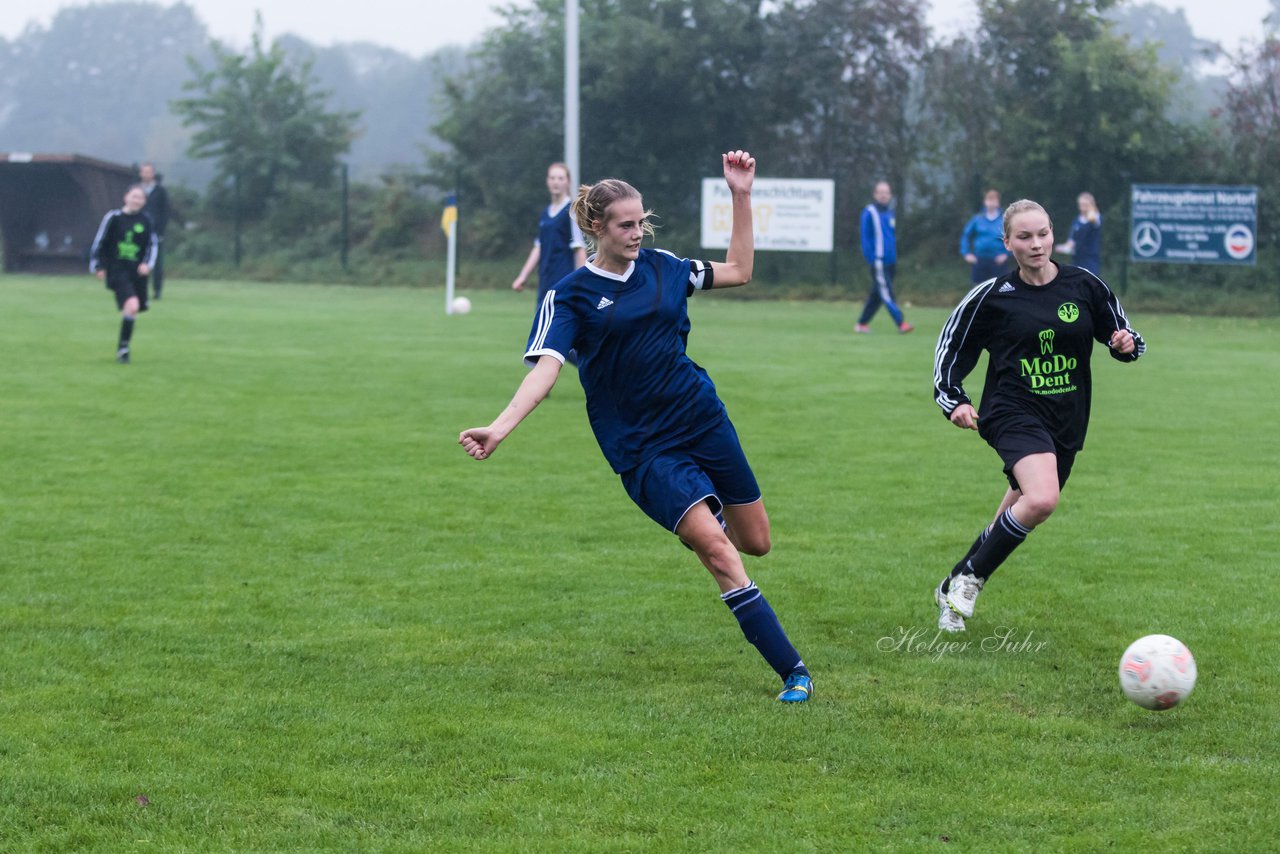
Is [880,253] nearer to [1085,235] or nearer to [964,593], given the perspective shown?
[1085,235]

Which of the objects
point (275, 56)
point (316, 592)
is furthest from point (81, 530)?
point (275, 56)

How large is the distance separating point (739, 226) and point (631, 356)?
68cm

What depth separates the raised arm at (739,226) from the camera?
5406mm

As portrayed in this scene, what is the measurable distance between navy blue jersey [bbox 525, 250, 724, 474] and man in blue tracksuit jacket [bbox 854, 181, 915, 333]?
1509 centimetres

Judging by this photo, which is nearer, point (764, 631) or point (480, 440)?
point (480, 440)

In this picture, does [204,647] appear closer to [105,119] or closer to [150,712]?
[150,712]

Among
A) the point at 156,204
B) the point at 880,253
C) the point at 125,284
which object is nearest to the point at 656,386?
the point at 125,284

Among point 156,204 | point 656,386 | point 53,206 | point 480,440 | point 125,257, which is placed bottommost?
point 480,440

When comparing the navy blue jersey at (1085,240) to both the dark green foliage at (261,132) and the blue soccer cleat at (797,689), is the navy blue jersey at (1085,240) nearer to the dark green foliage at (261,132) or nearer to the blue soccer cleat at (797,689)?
the blue soccer cleat at (797,689)

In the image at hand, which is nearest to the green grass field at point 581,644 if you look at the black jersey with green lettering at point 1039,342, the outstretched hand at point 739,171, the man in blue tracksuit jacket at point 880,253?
the black jersey with green lettering at point 1039,342

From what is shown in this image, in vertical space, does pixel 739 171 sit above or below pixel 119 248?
above

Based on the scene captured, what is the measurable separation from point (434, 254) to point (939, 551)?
3097cm

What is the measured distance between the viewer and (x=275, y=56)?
41938mm

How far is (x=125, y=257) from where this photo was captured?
15.9 meters
